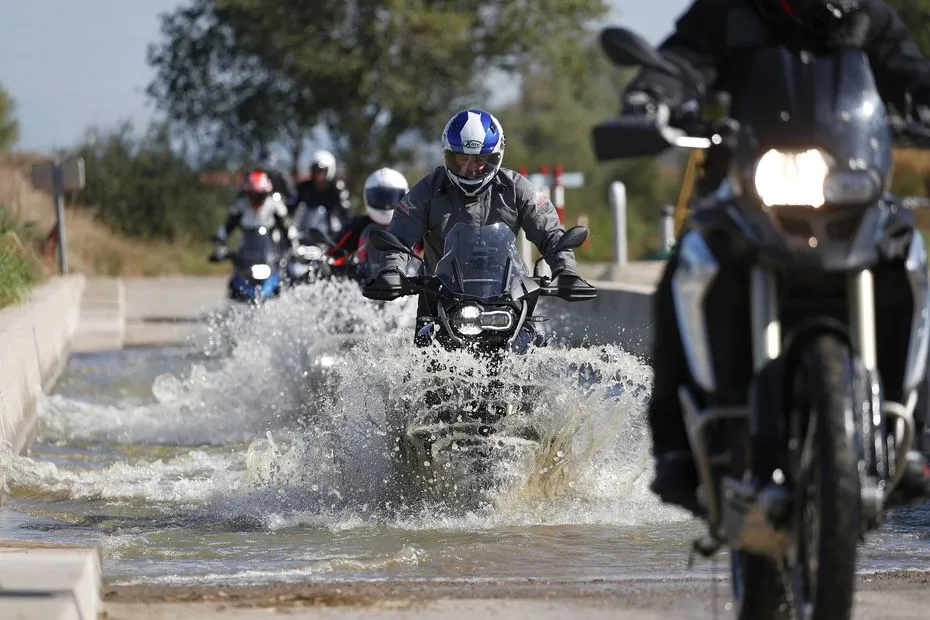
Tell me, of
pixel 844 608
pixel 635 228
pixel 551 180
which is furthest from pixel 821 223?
pixel 635 228

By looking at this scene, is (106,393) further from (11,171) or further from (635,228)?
(635,228)

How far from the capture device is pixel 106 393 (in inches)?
637

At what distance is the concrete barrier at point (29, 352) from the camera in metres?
11.6

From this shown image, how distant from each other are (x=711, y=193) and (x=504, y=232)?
3872 millimetres

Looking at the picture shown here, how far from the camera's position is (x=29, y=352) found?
Result: 557 inches

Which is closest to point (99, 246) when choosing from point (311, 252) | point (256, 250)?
point (256, 250)

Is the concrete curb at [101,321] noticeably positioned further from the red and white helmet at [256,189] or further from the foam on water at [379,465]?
the foam on water at [379,465]

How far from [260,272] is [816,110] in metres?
13.7

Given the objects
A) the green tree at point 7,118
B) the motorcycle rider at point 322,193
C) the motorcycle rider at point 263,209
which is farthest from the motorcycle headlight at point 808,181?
→ the green tree at point 7,118

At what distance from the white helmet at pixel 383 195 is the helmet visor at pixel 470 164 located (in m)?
4.20

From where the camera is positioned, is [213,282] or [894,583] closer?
[894,583]

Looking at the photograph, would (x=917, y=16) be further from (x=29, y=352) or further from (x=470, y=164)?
(x=470, y=164)

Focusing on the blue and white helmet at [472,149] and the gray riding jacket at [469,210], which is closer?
the blue and white helmet at [472,149]

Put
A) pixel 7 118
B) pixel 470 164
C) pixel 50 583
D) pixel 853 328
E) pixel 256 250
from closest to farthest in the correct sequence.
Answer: pixel 853 328 → pixel 50 583 → pixel 470 164 → pixel 256 250 → pixel 7 118
